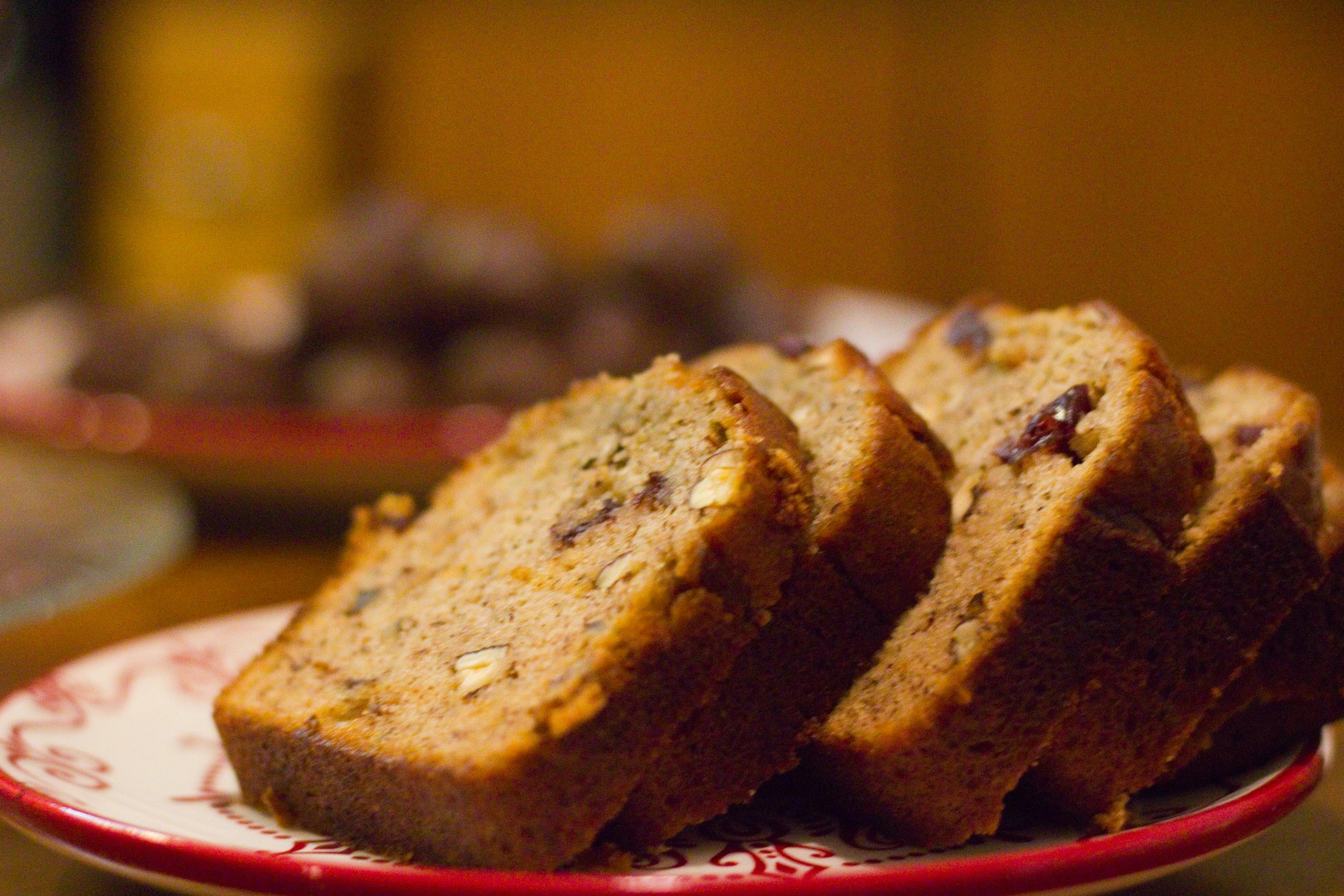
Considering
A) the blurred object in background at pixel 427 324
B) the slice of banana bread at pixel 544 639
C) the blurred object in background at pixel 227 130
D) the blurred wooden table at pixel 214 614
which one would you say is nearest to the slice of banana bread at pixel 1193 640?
the blurred wooden table at pixel 214 614

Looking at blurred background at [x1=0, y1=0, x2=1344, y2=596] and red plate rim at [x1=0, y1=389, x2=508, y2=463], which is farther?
blurred background at [x1=0, y1=0, x2=1344, y2=596]

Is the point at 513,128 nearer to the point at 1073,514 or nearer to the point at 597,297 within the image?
the point at 597,297

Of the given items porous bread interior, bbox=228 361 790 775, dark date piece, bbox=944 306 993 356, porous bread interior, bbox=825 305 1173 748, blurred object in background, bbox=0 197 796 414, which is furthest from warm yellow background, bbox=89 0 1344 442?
porous bread interior, bbox=825 305 1173 748

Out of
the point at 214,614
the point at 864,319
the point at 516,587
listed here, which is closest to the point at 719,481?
the point at 516,587

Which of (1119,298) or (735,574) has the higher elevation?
(735,574)

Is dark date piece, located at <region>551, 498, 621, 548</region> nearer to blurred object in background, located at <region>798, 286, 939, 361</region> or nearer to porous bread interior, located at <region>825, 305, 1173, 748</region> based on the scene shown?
porous bread interior, located at <region>825, 305, 1173, 748</region>

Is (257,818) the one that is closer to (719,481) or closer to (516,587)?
(516,587)

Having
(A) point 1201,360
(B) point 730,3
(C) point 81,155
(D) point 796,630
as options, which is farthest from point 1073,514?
(C) point 81,155
